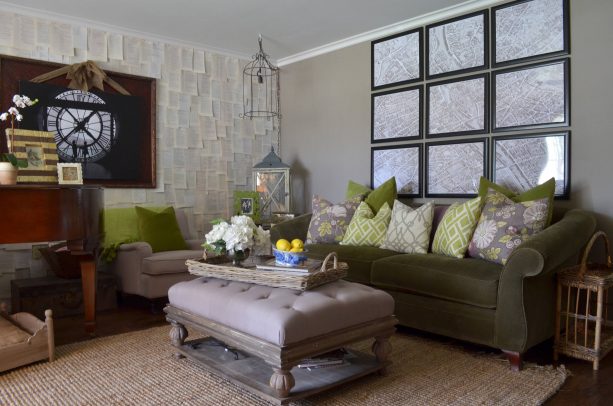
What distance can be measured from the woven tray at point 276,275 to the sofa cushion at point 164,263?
4.04 ft

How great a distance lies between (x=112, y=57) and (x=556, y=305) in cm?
419

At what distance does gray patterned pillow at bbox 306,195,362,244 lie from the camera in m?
4.02

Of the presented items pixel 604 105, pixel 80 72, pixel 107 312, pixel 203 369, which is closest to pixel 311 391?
pixel 203 369

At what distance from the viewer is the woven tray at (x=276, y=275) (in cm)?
227

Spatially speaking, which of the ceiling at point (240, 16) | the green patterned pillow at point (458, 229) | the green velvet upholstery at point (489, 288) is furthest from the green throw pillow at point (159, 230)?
the green patterned pillow at point (458, 229)

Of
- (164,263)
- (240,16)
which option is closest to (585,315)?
(164,263)

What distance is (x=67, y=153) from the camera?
164 inches

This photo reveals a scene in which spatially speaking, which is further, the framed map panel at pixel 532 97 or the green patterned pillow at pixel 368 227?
the green patterned pillow at pixel 368 227

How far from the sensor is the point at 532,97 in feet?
11.7

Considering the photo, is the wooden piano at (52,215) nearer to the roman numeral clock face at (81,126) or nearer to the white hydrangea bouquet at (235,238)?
the white hydrangea bouquet at (235,238)

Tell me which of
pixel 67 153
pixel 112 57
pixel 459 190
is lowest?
pixel 459 190

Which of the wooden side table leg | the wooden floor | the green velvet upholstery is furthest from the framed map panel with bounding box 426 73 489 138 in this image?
the wooden side table leg

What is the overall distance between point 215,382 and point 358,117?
10.4 feet

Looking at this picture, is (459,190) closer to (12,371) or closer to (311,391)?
(311,391)
